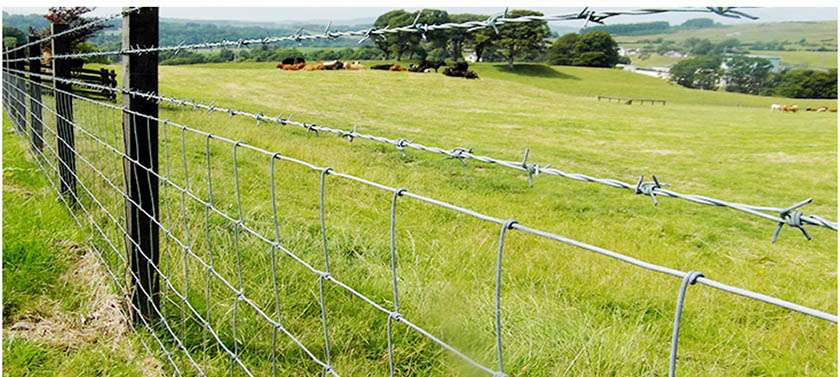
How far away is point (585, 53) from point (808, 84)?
16.0 metres

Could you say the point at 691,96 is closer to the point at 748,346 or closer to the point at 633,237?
the point at 633,237

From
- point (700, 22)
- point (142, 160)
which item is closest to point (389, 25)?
point (142, 160)

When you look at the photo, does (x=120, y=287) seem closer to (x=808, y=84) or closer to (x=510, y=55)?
(x=510, y=55)

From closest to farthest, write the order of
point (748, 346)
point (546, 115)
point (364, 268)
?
point (748, 346)
point (364, 268)
point (546, 115)

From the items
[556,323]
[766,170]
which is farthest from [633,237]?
[766,170]

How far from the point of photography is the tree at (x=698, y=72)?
175ft

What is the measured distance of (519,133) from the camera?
1870cm

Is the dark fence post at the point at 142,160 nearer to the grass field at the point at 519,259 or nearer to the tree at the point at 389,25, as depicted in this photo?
the grass field at the point at 519,259

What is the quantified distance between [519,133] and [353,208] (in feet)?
45.3

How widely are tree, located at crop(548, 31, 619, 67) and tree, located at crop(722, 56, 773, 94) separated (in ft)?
29.4

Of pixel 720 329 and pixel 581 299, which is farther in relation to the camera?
pixel 581 299

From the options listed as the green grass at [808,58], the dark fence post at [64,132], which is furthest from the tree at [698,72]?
the dark fence post at [64,132]

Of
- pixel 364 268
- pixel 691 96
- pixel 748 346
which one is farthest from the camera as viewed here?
pixel 691 96

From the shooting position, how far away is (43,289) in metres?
3.15
